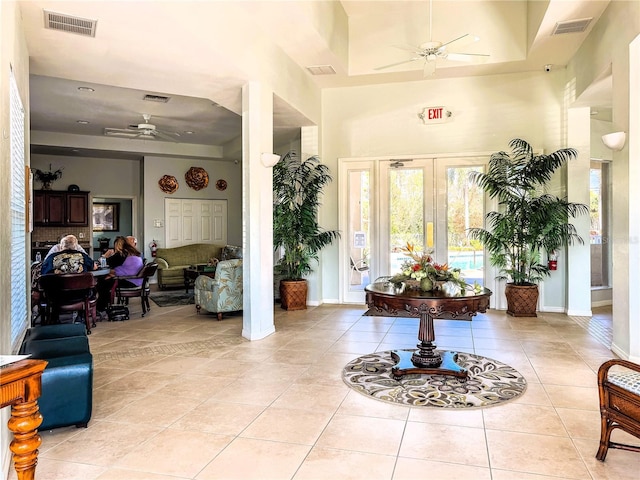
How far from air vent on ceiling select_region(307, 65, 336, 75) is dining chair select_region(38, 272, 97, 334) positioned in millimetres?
4129

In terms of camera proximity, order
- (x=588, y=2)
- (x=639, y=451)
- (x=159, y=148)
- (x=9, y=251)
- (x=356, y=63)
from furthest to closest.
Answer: (x=159, y=148)
(x=356, y=63)
(x=588, y=2)
(x=9, y=251)
(x=639, y=451)

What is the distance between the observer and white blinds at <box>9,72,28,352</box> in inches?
115

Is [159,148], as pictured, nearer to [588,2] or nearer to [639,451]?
[588,2]

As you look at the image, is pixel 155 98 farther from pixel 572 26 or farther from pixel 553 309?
pixel 553 309

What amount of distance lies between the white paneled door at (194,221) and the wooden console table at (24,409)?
9250 millimetres

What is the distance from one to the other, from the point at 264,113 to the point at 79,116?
4533 mm

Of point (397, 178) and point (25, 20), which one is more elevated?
point (25, 20)

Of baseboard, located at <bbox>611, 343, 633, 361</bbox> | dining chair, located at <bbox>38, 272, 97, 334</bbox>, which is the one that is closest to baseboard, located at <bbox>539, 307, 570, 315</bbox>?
baseboard, located at <bbox>611, 343, 633, 361</bbox>

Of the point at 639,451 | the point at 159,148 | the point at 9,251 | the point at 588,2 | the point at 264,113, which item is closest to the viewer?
the point at 639,451

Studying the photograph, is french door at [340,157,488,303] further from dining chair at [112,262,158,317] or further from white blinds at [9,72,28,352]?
white blinds at [9,72,28,352]

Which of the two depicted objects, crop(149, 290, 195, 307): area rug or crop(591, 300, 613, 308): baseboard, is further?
crop(149, 290, 195, 307): area rug

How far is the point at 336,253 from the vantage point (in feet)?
24.6

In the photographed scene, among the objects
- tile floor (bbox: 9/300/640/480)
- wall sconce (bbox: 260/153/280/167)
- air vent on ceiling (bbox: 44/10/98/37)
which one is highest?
air vent on ceiling (bbox: 44/10/98/37)

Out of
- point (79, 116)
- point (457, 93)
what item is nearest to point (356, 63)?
point (457, 93)
